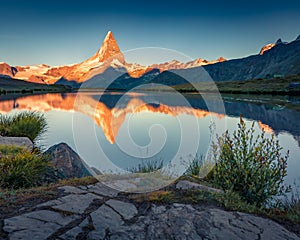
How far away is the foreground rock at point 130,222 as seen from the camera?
13.2ft

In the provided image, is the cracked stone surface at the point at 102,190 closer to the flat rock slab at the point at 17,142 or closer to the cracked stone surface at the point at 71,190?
the cracked stone surface at the point at 71,190

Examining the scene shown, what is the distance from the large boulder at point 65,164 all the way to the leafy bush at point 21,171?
2.65 ft

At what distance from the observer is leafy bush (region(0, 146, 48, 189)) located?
6.70 m

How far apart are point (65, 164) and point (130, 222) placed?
5469mm

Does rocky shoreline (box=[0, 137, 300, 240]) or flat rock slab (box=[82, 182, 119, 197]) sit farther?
flat rock slab (box=[82, 182, 119, 197])

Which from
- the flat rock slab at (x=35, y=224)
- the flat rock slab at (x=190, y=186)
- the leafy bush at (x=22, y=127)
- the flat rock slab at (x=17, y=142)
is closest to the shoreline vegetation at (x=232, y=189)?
the flat rock slab at (x=190, y=186)

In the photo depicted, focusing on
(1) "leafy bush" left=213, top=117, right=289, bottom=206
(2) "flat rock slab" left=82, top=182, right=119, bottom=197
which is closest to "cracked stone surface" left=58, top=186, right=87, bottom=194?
(2) "flat rock slab" left=82, top=182, right=119, bottom=197

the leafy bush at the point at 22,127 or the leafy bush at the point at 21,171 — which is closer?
the leafy bush at the point at 21,171

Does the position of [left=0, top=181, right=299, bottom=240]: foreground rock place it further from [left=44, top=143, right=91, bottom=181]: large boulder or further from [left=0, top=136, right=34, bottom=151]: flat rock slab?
[left=0, top=136, right=34, bottom=151]: flat rock slab

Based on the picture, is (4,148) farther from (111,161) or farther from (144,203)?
(144,203)

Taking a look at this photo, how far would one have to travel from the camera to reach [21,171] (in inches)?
277

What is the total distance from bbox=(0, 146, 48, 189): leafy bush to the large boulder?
806 millimetres

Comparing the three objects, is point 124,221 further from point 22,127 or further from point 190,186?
point 22,127

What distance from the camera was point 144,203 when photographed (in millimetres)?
5320
